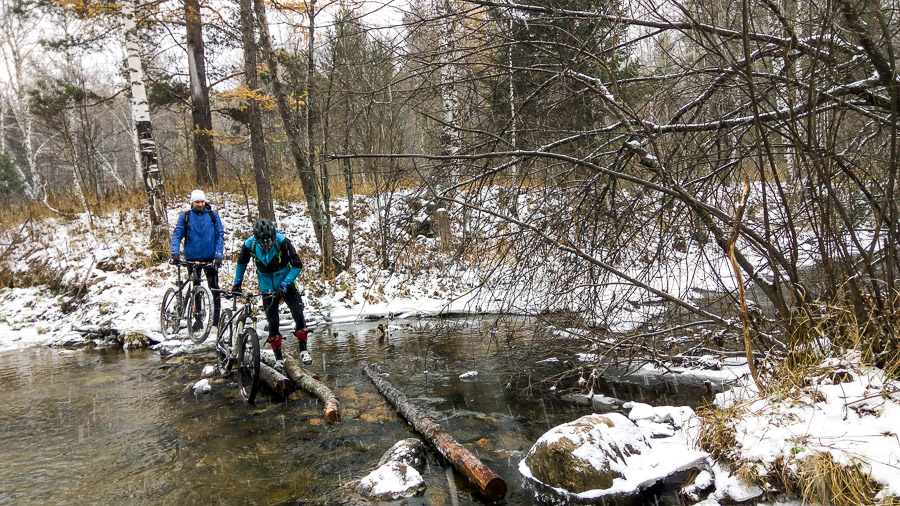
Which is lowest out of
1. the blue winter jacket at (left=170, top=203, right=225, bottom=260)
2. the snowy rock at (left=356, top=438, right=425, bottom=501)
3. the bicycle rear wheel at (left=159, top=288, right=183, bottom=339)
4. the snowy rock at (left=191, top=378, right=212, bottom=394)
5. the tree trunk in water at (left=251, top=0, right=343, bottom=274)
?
the snowy rock at (left=356, top=438, right=425, bottom=501)

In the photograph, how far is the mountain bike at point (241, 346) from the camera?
5766 millimetres

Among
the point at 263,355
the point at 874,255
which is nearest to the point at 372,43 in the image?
the point at 874,255

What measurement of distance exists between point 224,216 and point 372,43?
13127 millimetres

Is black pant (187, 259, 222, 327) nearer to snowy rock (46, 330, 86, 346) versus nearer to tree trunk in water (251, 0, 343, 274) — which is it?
tree trunk in water (251, 0, 343, 274)

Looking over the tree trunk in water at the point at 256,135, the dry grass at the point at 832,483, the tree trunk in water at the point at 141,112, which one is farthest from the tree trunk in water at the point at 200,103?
the dry grass at the point at 832,483

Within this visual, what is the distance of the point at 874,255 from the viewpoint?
3.52 metres

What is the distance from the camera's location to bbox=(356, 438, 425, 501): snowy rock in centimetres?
369

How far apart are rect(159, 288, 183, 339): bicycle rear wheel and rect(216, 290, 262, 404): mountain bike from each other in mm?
2385

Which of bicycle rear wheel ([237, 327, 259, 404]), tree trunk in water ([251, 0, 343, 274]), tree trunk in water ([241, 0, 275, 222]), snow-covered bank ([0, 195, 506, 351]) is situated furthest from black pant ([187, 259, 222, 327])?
tree trunk in water ([241, 0, 275, 222])

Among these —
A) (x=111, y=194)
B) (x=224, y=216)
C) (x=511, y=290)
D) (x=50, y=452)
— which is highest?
(x=111, y=194)

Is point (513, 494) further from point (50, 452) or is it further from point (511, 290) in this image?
point (50, 452)

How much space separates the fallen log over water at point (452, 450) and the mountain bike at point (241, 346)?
1.58 meters

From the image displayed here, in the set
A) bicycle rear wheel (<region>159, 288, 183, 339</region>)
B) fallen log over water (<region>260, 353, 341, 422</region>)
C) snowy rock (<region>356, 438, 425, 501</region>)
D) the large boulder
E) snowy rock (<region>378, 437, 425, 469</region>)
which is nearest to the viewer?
the large boulder

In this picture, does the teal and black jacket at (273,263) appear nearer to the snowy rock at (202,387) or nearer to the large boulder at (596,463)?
the snowy rock at (202,387)
